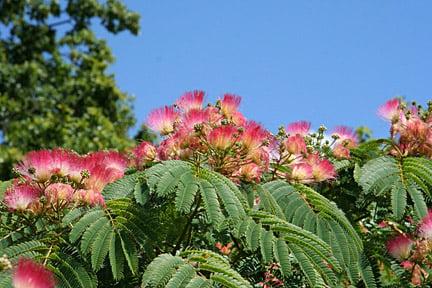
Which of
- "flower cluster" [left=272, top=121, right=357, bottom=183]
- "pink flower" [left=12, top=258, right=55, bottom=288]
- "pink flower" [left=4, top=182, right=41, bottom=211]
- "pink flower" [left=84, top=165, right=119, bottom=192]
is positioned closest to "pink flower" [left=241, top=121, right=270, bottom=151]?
"flower cluster" [left=272, top=121, right=357, bottom=183]

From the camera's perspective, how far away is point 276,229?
2826mm

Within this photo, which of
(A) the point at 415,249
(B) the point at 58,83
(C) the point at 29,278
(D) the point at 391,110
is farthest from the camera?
(B) the point at 58,83

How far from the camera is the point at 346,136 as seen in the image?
12.5 ft

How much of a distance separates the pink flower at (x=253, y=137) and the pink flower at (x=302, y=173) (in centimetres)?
34

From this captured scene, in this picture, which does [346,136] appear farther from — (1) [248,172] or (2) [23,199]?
(2) [23,199]

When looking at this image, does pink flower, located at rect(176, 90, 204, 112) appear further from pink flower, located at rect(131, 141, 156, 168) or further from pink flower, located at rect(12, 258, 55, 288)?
pink flower, located at rect(12, 258, 55, 288)

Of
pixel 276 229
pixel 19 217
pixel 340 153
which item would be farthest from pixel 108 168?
pixel 340 153

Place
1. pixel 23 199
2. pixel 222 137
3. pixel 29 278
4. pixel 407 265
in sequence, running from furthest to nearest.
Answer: pixel 407 265 → pixel 222 137 → pixel 23 199 → pixel 29 278

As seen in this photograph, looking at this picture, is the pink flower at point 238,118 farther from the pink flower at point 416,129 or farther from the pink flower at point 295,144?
the pink flower at point 416,129

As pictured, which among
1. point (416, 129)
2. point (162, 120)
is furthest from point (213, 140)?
point (416, 129)

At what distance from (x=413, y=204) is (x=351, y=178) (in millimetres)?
466

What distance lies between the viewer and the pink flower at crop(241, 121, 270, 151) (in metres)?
2.93

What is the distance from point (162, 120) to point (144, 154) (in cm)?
15

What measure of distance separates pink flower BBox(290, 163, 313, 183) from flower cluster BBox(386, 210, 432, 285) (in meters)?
0.43
